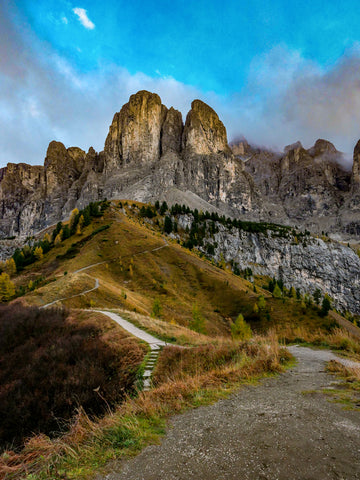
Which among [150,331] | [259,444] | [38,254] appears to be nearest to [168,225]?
[38,254]

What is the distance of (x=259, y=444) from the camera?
416 centimetres

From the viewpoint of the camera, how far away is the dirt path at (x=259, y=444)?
3479 millimetres

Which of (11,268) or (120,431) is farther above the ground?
(120,431)

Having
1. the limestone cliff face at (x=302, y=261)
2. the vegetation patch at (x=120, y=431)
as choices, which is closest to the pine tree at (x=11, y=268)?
the vegetation patch at (x=120, y=431)

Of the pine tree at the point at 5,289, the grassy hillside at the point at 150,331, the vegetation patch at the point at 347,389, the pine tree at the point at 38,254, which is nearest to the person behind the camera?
the grassy hillside at the point at 150,331

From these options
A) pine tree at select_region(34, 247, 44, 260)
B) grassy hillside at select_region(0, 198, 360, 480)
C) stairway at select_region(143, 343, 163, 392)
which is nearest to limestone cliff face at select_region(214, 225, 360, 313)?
grassy hillside at select_region(0, 198, 360, 480)

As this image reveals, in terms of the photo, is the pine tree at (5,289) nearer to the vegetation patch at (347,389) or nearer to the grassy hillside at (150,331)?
the grassy hillside at (150,331)

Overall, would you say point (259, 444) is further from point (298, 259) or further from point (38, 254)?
point (298, 259)

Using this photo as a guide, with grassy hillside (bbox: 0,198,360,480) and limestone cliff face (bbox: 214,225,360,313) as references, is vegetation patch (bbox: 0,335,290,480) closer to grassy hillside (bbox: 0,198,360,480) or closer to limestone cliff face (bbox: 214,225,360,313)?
grassy hillside (bbox: 0,198,360,480)

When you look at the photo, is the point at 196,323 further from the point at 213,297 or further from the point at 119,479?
the point at 119,479

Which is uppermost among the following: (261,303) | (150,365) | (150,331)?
(150,365)

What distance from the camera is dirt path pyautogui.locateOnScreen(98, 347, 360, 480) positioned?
348cm

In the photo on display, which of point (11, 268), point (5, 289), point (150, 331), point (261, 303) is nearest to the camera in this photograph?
point (150, 331)

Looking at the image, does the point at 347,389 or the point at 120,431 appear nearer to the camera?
the point at 120,431
